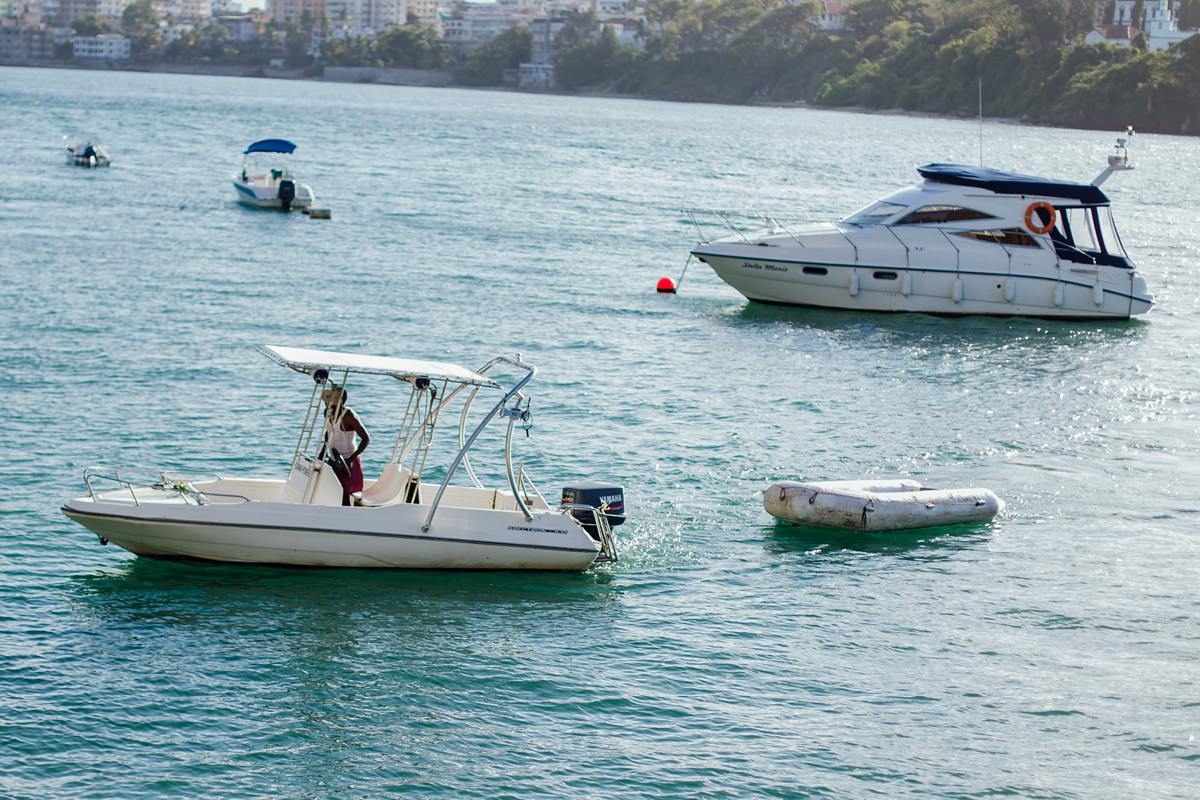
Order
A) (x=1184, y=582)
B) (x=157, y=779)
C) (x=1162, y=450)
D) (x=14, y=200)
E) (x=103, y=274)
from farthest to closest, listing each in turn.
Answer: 1. (x=14, y=200)
2. (x=103, y=274)
3. (x=1162, y=450)
4. (x=1184, y=582)
5. (x=157, y=779)

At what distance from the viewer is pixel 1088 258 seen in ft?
141

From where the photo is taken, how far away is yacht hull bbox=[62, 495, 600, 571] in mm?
20484

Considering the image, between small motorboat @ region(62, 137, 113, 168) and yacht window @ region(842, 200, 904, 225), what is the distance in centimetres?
5000

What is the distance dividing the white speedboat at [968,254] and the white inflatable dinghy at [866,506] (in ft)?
61.0

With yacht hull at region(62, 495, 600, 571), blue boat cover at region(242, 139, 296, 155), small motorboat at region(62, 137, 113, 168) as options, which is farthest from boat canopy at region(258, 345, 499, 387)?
small motorboat at region(62, 137, 113, 168)

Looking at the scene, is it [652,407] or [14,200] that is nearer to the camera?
[652,407]

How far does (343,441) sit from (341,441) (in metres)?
0.03

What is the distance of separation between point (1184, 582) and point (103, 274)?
33.8 metres

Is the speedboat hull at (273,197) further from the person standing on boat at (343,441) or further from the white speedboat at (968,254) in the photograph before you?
the person standing on boat at (343,441)

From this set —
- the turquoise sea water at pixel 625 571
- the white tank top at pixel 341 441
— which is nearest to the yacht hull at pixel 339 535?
the turquoise sea water at pixel 625 571

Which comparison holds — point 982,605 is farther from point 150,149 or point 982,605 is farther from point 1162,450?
point 150,149

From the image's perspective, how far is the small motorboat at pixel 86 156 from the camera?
264ft

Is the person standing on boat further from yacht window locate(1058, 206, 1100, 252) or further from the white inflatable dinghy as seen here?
yacht window locate(1058, 206, 1100, 252)

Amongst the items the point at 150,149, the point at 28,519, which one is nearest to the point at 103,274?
the point at 28,519
